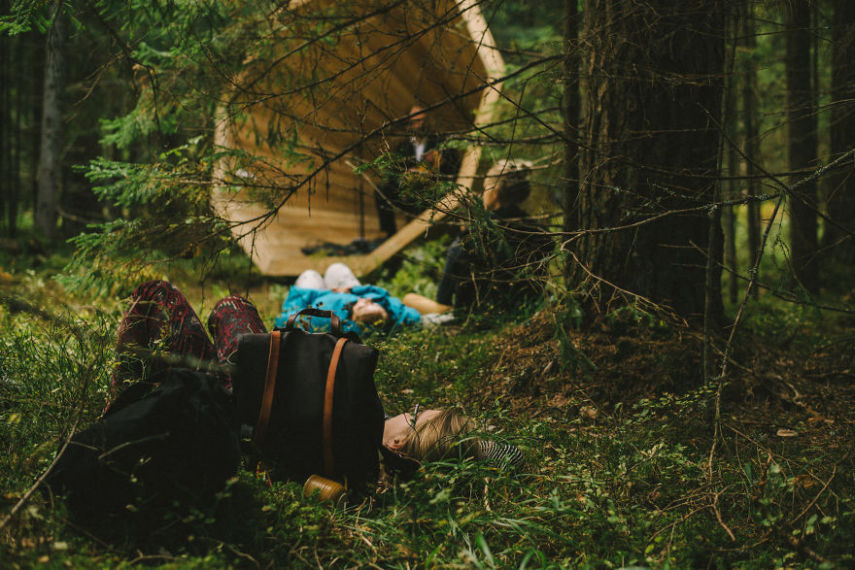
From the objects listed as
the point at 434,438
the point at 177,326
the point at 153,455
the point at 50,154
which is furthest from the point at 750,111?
the point at 50,154

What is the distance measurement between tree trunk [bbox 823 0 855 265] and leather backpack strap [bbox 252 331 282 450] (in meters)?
2.09

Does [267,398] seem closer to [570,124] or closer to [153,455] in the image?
[153,455]

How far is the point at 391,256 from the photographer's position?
627cm

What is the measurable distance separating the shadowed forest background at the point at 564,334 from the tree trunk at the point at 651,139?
1 centimetres

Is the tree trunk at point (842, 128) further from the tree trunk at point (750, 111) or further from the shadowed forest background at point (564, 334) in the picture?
the tree trunk at point (750, 111)

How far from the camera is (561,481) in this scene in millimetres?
2113

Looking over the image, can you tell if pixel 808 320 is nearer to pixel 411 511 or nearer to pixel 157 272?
pixel 411 511

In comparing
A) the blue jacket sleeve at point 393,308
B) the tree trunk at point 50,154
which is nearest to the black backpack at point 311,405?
the blue jacket sleeve at point 393,308

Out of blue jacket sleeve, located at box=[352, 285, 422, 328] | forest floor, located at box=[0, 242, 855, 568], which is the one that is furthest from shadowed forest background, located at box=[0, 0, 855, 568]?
blue jacket sleeve, located at box=[352, 285, 422, 328]

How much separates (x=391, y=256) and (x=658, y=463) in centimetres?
441

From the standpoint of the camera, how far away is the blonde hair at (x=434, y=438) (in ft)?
7.30

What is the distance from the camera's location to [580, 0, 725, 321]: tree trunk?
2916mm

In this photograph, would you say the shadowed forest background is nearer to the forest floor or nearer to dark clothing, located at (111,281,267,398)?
the forest floor

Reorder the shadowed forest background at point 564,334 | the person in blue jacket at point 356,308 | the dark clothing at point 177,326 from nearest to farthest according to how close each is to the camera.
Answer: the shadowed forest background at point 564,334 < the dark clothing at point 177,326 < the person in blue jacket at point 356,308
